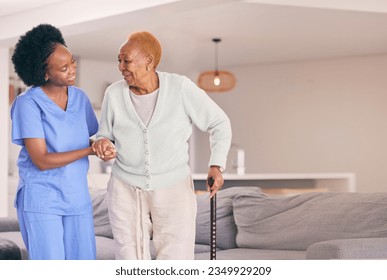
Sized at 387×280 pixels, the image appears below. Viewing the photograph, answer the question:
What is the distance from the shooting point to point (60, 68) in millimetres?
2377

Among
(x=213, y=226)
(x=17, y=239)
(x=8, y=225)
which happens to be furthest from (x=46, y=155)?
(x=8, y=225)

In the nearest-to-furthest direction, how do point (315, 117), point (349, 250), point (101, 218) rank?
point (349, 250), point (101, 218), point (315, 117)

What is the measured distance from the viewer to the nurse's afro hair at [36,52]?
2.40 metres

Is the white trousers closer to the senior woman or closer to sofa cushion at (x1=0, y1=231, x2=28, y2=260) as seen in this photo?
the senior woman

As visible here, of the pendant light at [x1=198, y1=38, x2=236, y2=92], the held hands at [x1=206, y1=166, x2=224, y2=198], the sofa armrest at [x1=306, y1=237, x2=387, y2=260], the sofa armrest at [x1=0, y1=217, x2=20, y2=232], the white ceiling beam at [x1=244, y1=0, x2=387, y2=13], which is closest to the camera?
the held hands at [x1=206, y1=166, x2=224, y2=198]

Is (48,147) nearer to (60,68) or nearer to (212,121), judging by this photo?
(60,68)

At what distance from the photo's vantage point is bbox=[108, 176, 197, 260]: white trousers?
7.75 feet

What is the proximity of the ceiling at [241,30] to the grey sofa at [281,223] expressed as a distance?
1490 millimetres

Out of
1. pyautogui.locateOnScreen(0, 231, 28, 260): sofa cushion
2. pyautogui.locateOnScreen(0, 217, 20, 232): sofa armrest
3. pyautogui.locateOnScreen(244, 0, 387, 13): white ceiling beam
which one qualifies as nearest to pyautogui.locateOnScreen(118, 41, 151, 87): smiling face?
pyautogui.locateOnScreen(0, 231, 28, 260): sofa cushion

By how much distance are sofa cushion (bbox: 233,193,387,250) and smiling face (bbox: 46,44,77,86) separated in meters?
1.61

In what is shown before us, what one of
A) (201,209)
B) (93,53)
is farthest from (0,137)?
(201,209)

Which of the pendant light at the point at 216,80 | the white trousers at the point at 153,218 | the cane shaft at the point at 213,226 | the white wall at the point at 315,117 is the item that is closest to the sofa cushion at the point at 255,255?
the cane shaft at the point at 213,226

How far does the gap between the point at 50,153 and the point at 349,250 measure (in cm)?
118
